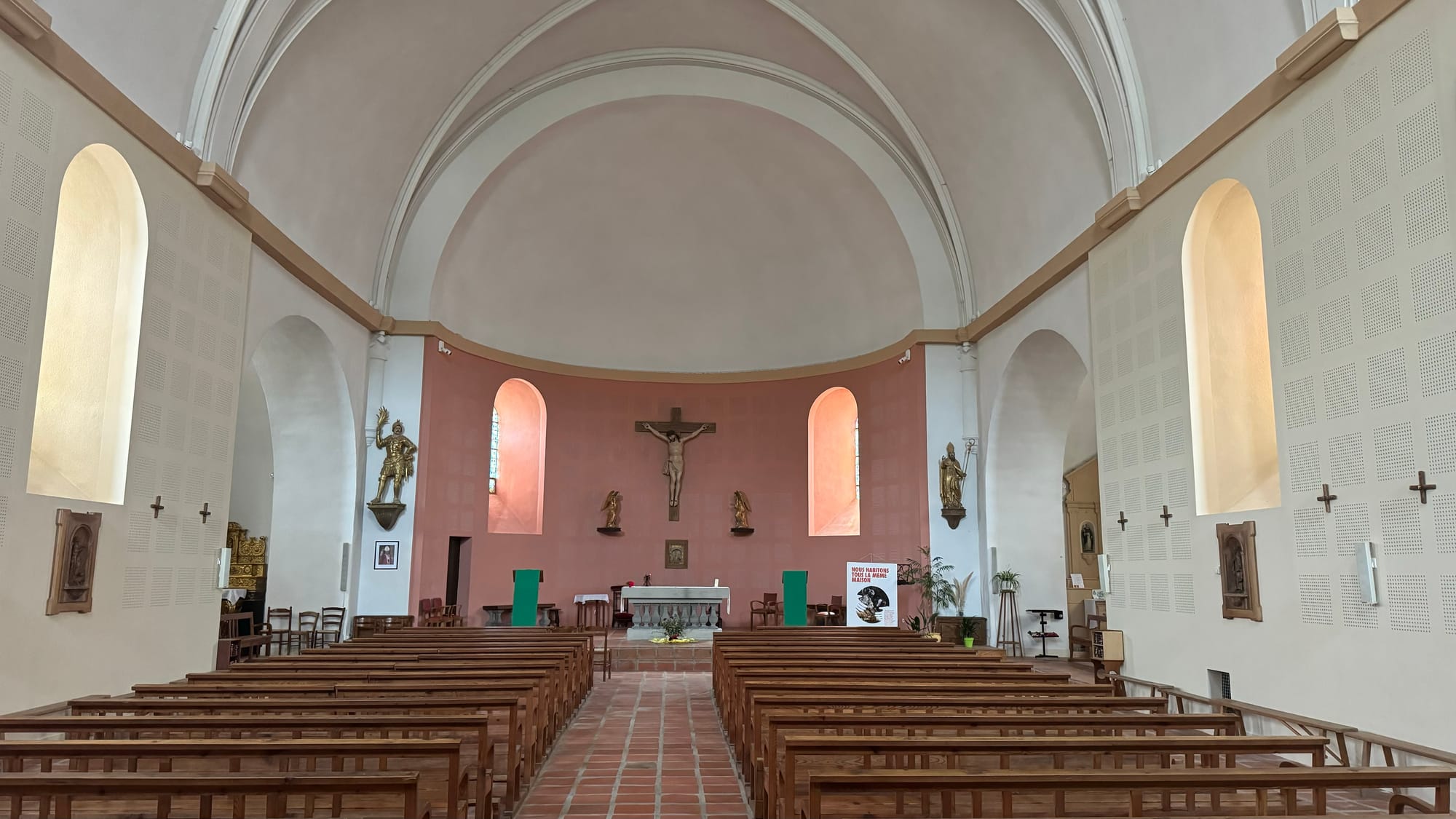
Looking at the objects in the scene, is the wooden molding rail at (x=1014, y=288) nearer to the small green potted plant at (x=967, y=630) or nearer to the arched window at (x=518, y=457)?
the arched window at (x=518, y=457)

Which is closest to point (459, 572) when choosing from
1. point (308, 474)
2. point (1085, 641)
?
point (308, 474)

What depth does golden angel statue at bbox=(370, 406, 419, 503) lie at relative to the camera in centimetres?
1462

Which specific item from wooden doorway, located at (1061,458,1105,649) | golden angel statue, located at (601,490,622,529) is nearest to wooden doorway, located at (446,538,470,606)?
golden angel statue, located at (601,490,622,529)

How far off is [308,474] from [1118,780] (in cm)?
1343

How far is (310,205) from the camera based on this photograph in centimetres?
1259

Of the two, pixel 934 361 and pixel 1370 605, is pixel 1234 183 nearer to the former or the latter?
pixel 1370 605

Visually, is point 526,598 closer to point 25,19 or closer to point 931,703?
point 931,703

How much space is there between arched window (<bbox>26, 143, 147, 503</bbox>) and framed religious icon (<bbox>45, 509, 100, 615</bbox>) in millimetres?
596

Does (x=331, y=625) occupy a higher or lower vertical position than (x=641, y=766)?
higher

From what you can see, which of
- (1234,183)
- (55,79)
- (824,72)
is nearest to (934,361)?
(824,72)

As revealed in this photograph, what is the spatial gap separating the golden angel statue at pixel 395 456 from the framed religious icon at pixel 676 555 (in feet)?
18.4

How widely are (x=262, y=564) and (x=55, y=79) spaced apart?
10583 mm

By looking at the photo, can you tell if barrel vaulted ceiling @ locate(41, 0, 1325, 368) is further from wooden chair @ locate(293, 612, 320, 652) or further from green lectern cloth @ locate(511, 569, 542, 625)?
green lectern cloth @ locate(511, 569, 542, 625)

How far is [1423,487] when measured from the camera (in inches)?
246
